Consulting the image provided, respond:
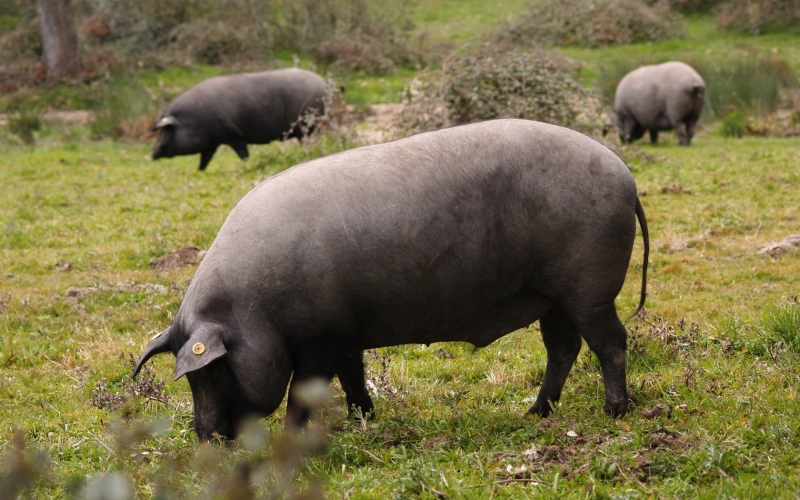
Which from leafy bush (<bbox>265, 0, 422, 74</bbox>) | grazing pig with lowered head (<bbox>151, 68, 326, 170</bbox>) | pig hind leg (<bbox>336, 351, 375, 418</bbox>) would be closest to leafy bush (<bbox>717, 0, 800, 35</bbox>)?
leafy bush (<bbox>265, 0, 422, 74</bbox>)

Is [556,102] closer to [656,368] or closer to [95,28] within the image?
[656,368]

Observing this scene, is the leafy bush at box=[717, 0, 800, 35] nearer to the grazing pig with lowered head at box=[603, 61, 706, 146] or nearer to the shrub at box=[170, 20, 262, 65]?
the grazing pig with lowered head at box=[603, 61, 706, 146]

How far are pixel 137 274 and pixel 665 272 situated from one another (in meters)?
4.45

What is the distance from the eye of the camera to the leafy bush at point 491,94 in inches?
456

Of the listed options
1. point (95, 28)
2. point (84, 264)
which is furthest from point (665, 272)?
point (95, 28)

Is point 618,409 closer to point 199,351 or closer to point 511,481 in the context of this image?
point 511,481

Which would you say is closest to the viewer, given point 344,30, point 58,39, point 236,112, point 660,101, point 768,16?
point 236,112

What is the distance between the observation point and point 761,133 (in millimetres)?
14867

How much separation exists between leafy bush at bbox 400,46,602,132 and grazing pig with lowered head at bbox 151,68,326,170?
2.69 meters

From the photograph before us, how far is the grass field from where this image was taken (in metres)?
3.61

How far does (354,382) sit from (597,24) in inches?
899

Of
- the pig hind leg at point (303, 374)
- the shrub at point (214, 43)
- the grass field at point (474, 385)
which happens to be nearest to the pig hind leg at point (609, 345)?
the grass field at point (474, 385)

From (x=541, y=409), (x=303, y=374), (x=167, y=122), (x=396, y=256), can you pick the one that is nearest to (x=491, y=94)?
(x=167, y=122)

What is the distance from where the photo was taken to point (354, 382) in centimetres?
454
